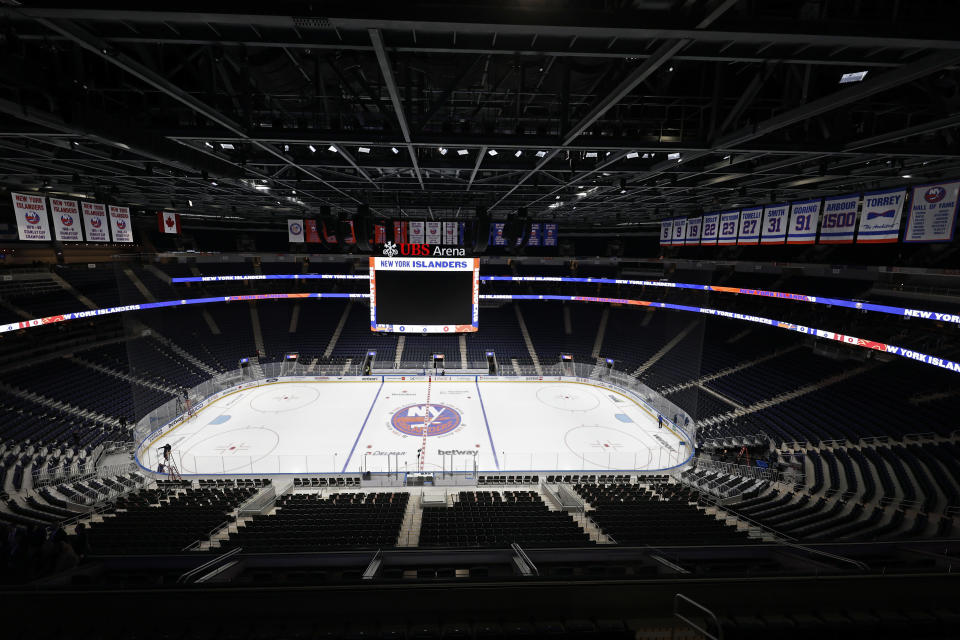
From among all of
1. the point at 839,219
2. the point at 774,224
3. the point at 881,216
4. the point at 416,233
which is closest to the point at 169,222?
the point at 416,233

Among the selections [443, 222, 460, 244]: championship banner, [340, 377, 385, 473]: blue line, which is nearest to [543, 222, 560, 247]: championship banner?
[443, 222, 460, 244]: championship banner

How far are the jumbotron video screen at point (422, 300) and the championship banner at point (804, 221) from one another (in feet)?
45.8

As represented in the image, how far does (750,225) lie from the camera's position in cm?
1653

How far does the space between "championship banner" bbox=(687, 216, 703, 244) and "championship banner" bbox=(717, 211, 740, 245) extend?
1.38 metres

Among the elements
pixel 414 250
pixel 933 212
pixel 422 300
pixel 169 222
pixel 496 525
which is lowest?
pixel 496 525

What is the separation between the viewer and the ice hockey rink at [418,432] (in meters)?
17.0

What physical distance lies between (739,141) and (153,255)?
40086 millimetres

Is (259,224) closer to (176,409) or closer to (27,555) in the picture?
(176,409)

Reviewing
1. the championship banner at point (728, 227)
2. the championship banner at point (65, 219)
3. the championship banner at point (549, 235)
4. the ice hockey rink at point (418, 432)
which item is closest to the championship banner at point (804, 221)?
the championship banner at point (728, 227)

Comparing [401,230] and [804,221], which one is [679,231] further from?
[401,230]

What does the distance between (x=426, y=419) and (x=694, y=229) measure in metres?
18.6

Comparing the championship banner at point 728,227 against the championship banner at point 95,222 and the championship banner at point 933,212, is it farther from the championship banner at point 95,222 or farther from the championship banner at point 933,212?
the championship banner at point 95,222

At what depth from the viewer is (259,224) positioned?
3341 centimetres

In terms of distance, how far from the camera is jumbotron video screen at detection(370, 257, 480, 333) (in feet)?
66.3
